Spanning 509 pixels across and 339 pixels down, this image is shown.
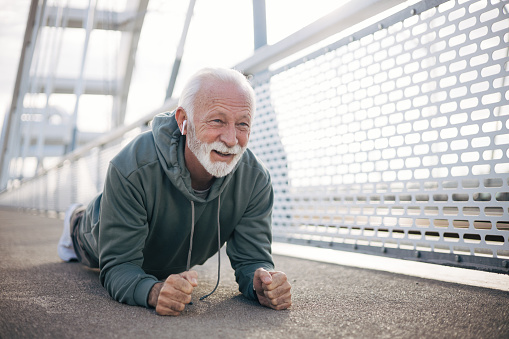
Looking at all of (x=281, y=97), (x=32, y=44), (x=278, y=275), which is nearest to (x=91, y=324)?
(x=278, y=275)

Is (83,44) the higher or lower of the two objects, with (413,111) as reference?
higher

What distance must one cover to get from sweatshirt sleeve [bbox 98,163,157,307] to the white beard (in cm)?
22

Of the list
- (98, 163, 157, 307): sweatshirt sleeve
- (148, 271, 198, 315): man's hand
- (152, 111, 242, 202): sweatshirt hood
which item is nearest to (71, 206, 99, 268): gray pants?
(98, 163, 157, 307): sweatshirt sleeve

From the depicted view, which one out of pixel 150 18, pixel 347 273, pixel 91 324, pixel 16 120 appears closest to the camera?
pixel 91 324

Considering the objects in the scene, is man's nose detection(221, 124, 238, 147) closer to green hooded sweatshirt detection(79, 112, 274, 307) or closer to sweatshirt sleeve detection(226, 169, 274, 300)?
green hooded sweatshirt detection(79, 112, 274, 307)

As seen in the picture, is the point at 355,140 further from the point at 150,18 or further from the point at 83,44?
the point at 83,44

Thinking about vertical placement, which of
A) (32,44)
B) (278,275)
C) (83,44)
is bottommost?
(278,275)

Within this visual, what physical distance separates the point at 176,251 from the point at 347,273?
751 mm

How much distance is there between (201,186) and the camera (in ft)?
4.91

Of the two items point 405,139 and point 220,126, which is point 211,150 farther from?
point 405,139

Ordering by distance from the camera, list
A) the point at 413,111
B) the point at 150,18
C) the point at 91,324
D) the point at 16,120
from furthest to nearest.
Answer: the point at 16,120 < the point at 150,18 < the point at 413,111 < the point at 91,324

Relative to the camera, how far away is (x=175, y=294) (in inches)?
44.3

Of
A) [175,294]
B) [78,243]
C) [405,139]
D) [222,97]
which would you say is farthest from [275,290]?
[78,243]

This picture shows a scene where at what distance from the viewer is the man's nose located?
1.29 m
